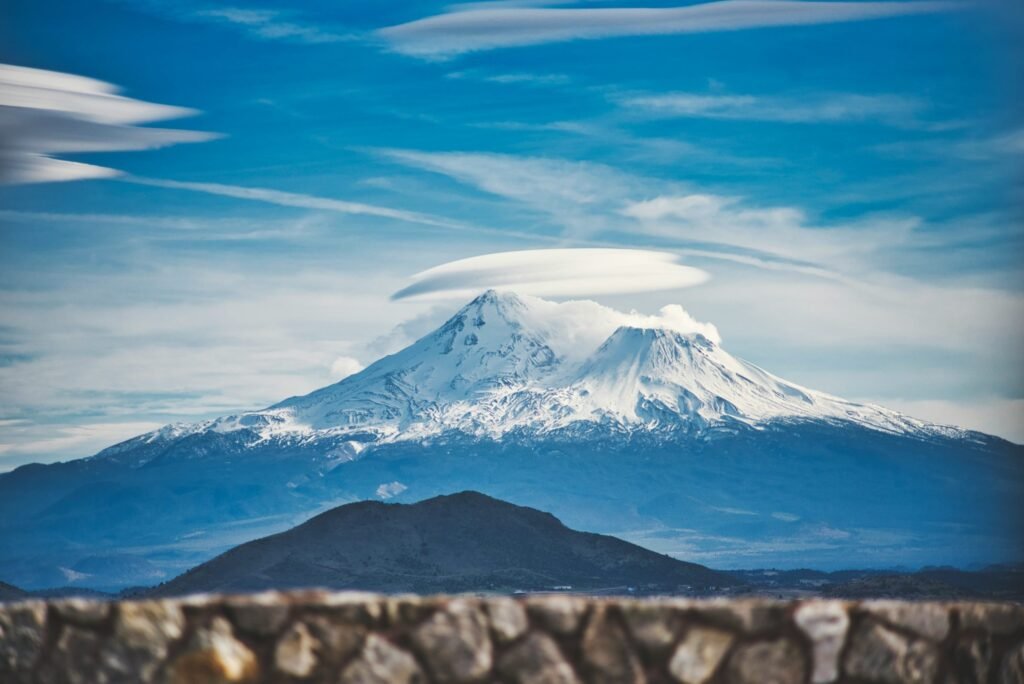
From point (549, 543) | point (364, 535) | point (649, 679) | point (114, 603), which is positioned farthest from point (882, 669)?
point (549, 543)

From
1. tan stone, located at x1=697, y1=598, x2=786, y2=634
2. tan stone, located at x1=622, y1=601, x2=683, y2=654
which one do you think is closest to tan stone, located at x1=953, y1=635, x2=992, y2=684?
tan stone, located at x1=697, y1=598, x2=786, y2=634

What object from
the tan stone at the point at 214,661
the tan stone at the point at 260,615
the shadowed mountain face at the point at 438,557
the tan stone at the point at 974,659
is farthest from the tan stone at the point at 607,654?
the shadowed mountain face at the point at 438,557

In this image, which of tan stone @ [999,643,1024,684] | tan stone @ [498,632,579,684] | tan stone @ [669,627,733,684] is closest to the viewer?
tan stone @ [498,632,579,684]

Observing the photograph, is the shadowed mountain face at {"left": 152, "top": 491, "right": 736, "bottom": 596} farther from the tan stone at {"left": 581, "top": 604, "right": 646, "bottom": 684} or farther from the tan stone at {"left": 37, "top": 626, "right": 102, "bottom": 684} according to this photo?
the tan stone at {"left": 581, "top": 604, "right": 646, "bottom": 684}

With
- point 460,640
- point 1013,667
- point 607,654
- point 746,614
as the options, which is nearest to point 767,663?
point 746,614

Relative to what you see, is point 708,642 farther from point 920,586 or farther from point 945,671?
point 920,586

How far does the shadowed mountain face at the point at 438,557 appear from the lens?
497 ft

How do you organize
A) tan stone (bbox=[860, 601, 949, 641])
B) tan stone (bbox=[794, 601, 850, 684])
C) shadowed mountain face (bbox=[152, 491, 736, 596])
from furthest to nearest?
shadowed mountain face (bbox=[152, 491, 736, 596]), tan stone (bbox=[860, 601, 949, 641]), tan stone (bbox=[794, 601, 850, 684])

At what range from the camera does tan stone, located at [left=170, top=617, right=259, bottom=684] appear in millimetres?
7699

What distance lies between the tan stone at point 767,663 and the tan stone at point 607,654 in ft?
1.63

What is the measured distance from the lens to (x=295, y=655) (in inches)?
305

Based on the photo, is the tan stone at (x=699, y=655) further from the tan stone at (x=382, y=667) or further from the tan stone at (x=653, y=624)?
the tan stone at (x=382, y=667)

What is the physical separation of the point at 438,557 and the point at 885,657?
15417cm

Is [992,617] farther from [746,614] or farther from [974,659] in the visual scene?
[746,614]
